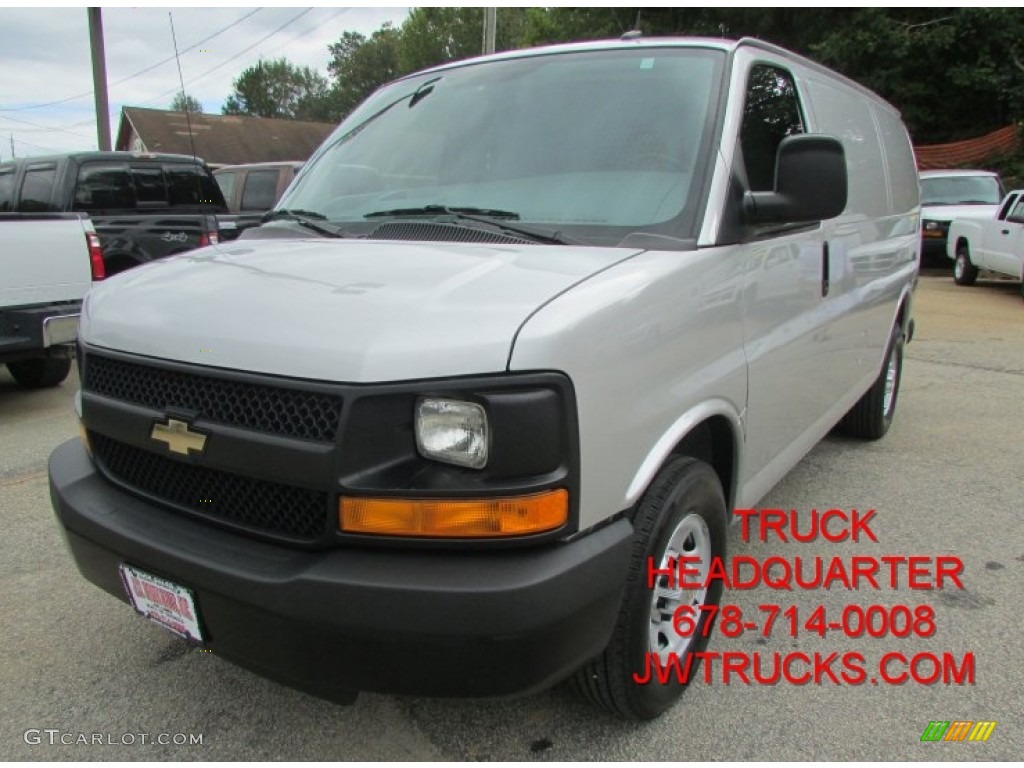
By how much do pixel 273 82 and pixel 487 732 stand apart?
95.2 meters

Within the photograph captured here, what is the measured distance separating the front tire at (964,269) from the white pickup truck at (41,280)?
1359 cm

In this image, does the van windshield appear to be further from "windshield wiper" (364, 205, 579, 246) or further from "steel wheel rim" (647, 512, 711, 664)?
"steel wheel rim" (647, 512, 711, 664)

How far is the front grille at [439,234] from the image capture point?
237 centimetres

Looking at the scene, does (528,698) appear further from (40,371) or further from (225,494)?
(40,371)

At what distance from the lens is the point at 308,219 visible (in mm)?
2904

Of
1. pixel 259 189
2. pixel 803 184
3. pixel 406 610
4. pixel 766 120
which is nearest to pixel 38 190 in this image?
pixel 259 189

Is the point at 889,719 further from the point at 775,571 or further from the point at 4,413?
the point at 4,413

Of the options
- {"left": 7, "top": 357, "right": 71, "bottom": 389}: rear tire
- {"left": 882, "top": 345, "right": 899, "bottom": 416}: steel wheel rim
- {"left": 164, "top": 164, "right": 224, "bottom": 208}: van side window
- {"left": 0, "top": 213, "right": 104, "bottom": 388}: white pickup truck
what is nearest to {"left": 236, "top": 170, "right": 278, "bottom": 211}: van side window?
{"left": 164, "top": 164, "right": 224, "bottom": 208}: van side window

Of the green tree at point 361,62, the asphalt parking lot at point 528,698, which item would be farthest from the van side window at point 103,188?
the green tree at point 361,62

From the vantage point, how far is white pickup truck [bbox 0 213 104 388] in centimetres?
537

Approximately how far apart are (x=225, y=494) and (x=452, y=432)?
654 mm

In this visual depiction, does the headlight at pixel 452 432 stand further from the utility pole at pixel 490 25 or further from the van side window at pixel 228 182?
the utility pole at pixel 490 25

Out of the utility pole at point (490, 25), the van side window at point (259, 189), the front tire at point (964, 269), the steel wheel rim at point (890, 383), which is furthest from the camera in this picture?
the utility pole at point (490, 25)

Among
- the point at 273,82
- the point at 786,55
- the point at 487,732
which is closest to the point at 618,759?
the point at 487,732
